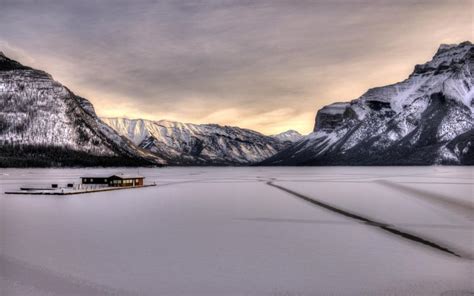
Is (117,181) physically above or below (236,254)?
above

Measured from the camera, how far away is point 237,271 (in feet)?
69.6

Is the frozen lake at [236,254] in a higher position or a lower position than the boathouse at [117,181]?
lower

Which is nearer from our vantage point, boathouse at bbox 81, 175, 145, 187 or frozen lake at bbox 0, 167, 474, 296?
frozen lake at bbox 0, 167, 474, 296

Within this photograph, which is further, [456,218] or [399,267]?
[456,218]

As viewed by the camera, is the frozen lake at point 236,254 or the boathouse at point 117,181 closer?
the frozen lake at point 236,254

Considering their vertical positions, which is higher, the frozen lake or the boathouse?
the boathouse

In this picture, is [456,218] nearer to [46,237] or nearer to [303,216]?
[303,216]

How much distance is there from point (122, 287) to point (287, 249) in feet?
36.5

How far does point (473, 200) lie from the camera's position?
60.8 meters

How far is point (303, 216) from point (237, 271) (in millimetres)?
23477

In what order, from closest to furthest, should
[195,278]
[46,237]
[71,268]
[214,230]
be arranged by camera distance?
[195,278], [71,268], [46,237], [214,230]

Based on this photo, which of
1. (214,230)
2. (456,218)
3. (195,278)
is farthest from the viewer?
(456,218)

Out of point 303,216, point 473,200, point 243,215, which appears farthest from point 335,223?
point 473,200

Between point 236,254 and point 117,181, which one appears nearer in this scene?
point 236,254
